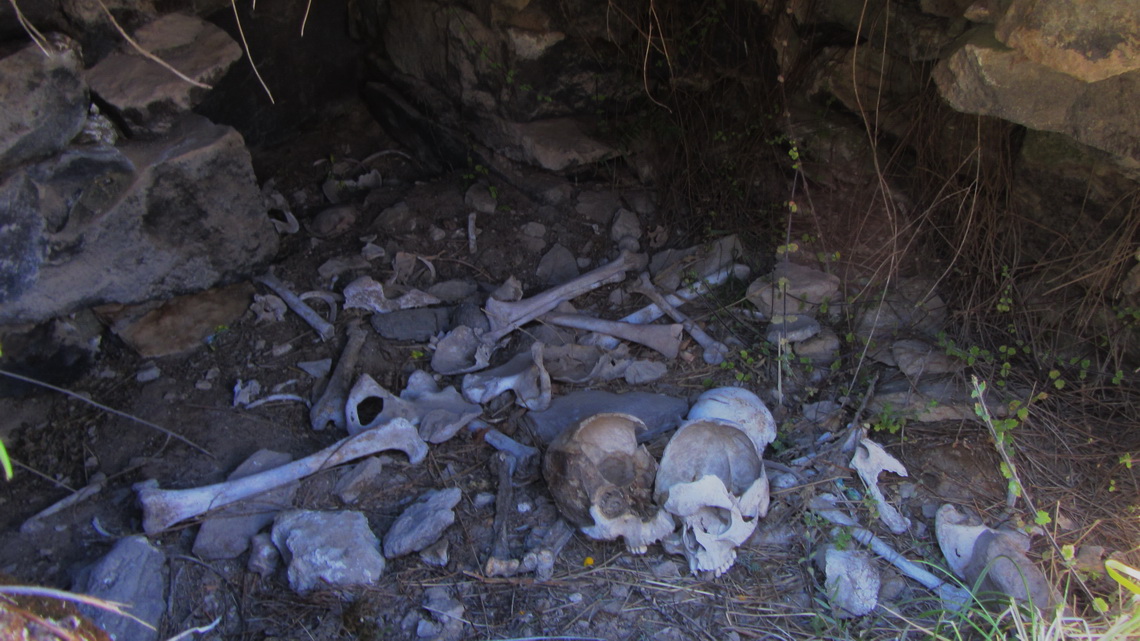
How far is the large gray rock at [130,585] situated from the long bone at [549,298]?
56.7 inches

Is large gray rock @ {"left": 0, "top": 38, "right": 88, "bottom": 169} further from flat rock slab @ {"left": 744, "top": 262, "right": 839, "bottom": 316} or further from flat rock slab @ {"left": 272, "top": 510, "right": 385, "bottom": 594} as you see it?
flat rock slab @ {"left": 744, "top": 262, "right": 839, "bottom": 316}

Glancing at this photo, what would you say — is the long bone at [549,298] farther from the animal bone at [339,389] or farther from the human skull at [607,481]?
the human skull at [607,481]

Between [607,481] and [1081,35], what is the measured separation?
1.79 m

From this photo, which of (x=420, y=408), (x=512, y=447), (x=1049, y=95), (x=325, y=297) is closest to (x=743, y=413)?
(x=512, y=447)

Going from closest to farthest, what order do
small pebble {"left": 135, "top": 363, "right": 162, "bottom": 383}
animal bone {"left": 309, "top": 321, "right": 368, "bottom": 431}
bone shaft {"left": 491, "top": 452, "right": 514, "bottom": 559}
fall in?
bone shaft {"left": 491, "top": 452, "right": 514, "bottom": 559}
animal bone {"left": 309, "top": 321, "right": 368, "bottom": 431}
small pebble {"left": 135, "top": 363, "right": 162, "bottom": 383}

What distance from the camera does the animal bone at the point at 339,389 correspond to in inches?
114

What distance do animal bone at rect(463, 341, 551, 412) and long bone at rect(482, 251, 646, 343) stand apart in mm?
A: 254

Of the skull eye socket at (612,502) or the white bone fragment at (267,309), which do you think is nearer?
the skull eye socket at (612,502)

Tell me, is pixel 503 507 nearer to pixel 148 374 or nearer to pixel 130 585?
pixel 130 585

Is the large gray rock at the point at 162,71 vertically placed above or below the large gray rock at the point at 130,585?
above

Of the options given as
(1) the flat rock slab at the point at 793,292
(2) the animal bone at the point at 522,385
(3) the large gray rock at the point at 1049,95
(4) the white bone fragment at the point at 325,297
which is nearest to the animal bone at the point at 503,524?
(2) the animal bone at the point at 522,385

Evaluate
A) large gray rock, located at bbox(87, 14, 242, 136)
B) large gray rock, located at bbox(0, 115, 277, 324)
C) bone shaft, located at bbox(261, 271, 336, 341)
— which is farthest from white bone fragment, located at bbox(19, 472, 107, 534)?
large gray rock, located at bbox(87, 14, 242, 136)

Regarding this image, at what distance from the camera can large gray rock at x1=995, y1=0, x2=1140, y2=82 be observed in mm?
1966

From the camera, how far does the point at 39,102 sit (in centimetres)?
249
